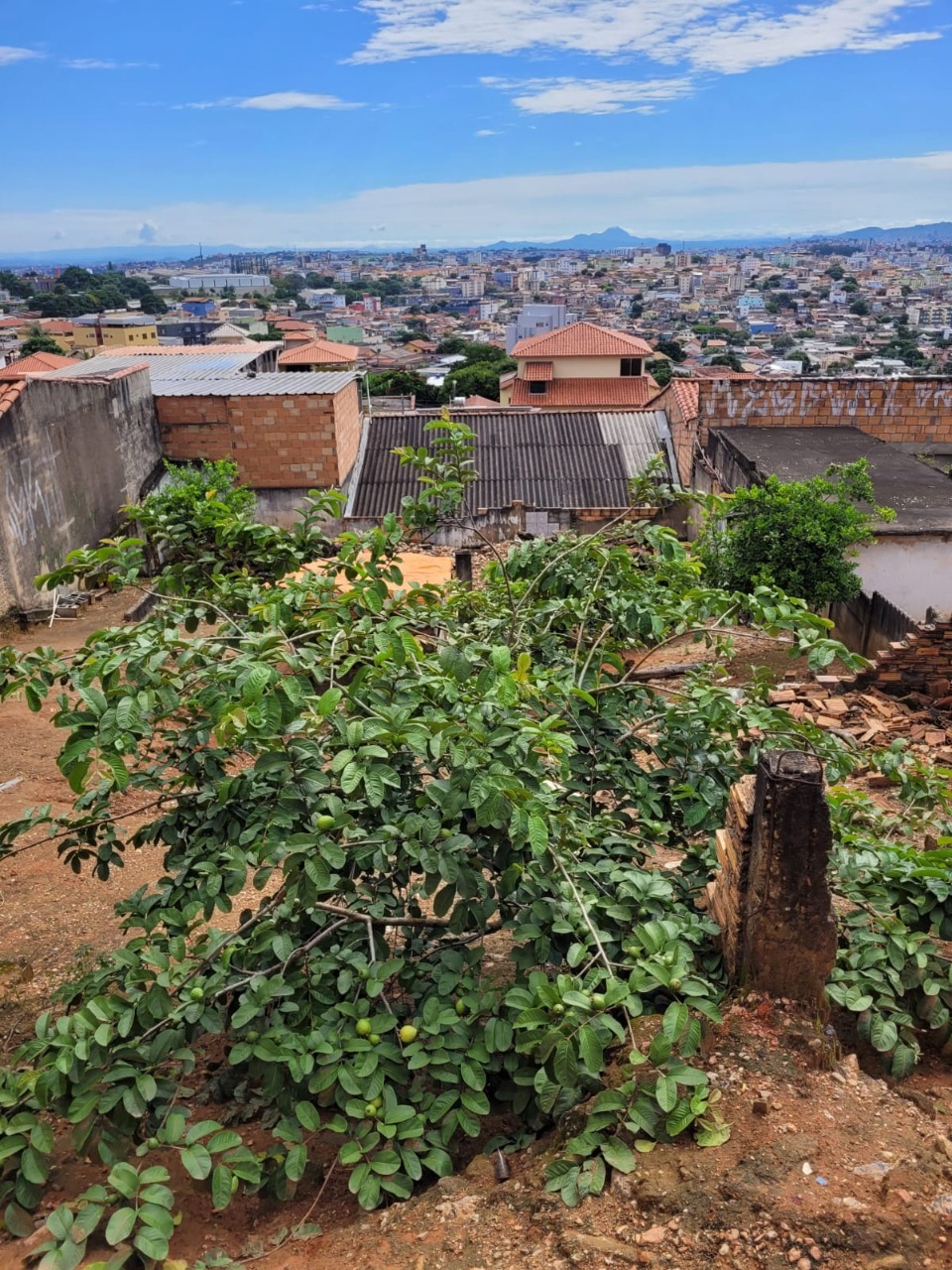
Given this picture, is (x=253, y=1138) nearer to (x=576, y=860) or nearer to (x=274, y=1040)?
(x=274, y=1040)

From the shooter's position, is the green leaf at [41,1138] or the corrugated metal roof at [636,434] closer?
the green leaf at [41,1138]

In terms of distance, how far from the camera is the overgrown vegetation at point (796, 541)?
10.5 metres

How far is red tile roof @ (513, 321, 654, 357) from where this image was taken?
36094mm

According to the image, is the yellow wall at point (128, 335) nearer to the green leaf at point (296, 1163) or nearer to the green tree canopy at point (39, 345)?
the green tree canopy at point (39, 345)

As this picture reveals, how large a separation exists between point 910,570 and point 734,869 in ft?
30.9

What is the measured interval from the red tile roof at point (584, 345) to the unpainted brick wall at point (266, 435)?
20.8 m

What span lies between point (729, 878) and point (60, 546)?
1205 cm

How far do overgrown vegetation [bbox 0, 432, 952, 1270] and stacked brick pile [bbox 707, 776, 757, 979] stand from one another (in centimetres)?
14

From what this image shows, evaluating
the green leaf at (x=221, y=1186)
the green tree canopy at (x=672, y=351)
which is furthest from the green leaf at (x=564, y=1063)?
the green tree canopy at (x=672, y=351)

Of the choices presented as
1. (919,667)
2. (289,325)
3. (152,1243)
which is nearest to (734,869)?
(152,1243)

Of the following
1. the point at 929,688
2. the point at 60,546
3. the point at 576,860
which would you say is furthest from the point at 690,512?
the point at 576,860

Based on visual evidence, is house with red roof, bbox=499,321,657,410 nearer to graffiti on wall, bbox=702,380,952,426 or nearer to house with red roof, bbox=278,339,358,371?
house with red roof, bbox=278,339,358,371

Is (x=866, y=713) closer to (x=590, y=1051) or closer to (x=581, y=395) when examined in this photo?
(x=590, y=1051)

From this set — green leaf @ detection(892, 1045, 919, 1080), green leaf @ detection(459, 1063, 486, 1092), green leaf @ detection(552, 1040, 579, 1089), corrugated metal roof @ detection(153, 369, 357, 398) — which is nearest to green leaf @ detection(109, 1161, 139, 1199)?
green leaf @ detection(459, 1063, 486, 1092)
